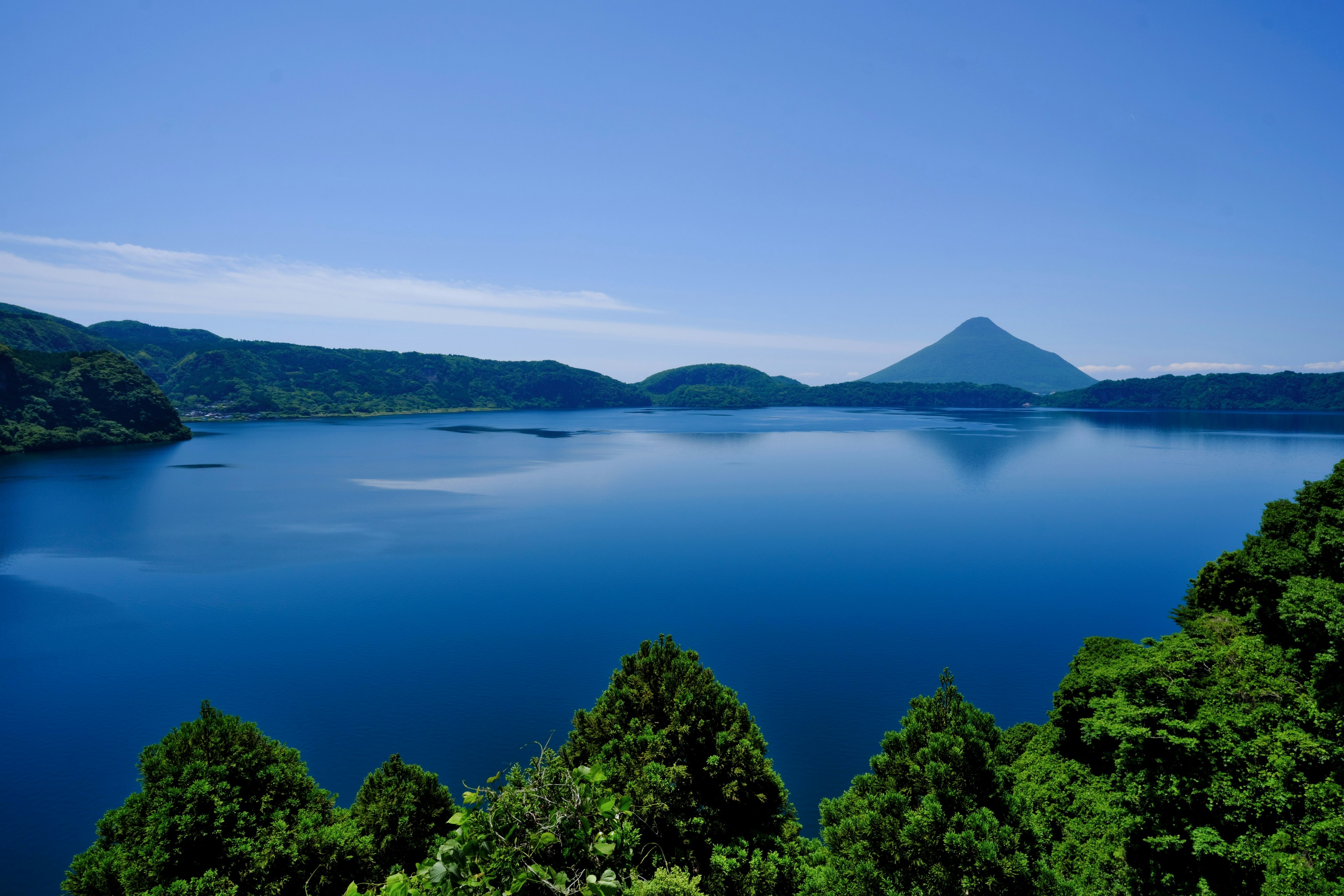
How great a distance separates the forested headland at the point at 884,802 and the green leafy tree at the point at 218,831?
31 millimetres

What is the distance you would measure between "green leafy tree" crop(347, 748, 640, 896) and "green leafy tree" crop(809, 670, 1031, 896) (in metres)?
4.53

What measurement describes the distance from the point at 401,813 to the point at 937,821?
361 inches

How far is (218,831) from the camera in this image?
980 centimetres

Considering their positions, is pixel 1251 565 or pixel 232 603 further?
pixel 232 603

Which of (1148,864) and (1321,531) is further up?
(1321,531)

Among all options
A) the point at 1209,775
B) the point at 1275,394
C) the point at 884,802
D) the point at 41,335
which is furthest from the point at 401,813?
the point at 1275,394

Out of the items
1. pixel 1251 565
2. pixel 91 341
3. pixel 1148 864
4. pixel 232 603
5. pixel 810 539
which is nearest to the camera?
pixel 1148 864

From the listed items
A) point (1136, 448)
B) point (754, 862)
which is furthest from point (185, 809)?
point (1136, 448)

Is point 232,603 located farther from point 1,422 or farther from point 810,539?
point 1,422

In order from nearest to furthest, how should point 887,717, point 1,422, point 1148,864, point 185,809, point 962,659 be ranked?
1. point 185,809
2. point 1148,864
3. point 887,717
4. point 962,659
5. point 1,422

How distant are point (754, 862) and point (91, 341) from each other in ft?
759

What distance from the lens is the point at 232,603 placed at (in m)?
31.5

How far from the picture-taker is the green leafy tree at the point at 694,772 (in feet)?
34.7

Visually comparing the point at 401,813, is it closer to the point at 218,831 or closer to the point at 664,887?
the point at 218,831
